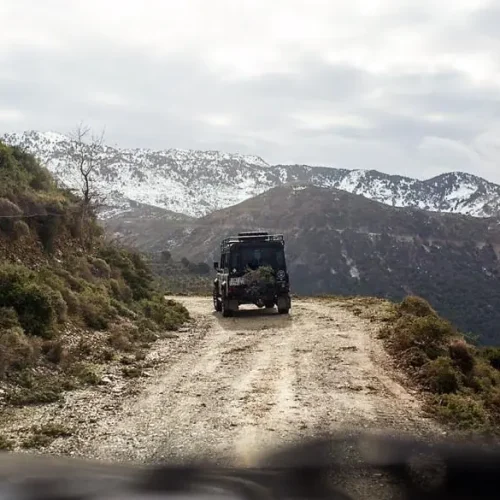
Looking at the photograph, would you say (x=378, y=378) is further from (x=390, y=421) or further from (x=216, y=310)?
(x=216, y=310)

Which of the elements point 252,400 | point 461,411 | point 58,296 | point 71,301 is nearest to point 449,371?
point 461,411

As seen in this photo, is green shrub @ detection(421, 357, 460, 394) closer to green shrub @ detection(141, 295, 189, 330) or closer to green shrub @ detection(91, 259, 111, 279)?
green shrub @ detection(141, 295, 189, 330)

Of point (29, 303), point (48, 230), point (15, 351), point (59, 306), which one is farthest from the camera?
point (48, 230)

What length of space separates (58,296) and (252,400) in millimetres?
7363

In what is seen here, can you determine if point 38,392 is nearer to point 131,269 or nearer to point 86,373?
point 86,373

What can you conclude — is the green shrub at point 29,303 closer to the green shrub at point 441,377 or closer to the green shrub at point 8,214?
the green shrub at point 8,214

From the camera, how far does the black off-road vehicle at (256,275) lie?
22.5m

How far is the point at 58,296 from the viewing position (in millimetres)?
15164

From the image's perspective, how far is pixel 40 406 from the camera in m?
9.48

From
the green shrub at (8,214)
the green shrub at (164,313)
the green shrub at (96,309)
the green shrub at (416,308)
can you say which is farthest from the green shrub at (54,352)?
the green shrub at (416,308)

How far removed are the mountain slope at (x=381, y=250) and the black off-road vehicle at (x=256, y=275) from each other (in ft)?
235

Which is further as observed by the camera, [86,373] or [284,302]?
[284,302]

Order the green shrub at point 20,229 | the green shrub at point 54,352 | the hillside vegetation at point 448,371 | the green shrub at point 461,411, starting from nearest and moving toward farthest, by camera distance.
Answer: the green shrub at point 461,411
the hillside vegetation at point 448,371
the green shrub at point 54,352
the green shrub at point 20,229

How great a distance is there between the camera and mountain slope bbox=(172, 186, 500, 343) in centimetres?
11738
